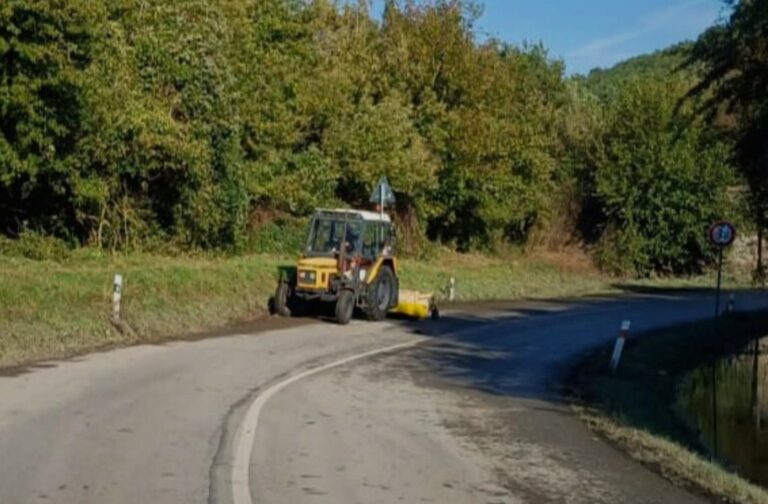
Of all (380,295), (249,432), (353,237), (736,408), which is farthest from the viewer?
(380,295)

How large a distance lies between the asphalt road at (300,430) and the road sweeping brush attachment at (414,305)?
6728 millimetres

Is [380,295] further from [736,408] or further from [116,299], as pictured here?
[736,408]

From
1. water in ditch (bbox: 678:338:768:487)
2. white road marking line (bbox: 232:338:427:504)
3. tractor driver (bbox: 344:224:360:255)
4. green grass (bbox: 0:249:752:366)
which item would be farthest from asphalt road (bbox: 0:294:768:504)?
tractor driver (bbox: 344:224:360:255)

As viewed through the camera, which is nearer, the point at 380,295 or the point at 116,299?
the point at 116,299

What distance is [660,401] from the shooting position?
63.7 ft

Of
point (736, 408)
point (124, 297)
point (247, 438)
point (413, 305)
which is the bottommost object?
point (736, 408)

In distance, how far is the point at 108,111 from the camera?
26672 mm

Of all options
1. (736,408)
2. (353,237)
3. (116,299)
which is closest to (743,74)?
Answer: (736,408)

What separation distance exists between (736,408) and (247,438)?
13.0 metres

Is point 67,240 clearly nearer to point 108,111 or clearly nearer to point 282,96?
point 108,111

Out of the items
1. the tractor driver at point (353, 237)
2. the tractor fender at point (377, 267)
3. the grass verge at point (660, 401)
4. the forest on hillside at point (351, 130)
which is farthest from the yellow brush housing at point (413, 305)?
the forest on hillside at point (351, 130)

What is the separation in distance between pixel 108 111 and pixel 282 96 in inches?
466

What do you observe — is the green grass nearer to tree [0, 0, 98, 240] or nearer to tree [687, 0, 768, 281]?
tree [0, 0, 98, 240]

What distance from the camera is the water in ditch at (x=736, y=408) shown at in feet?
53.9
